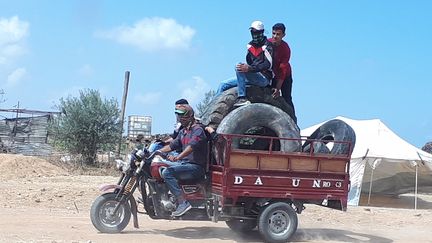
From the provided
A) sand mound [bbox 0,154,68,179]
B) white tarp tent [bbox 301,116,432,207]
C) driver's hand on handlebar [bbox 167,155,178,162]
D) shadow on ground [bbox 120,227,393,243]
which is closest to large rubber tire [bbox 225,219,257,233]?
shadow on ground [bbox 120,227,393,243]

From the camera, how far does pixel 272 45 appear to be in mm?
11125

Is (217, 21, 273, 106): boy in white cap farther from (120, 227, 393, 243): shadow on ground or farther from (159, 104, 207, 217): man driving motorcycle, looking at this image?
(120, 227, 393, 243): shadow on ground

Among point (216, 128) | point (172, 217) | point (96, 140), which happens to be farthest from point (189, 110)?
point (96, 140)

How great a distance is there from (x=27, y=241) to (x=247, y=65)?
432cm

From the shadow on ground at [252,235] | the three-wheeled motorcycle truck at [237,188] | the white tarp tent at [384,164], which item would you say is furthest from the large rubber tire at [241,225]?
the white tarp tent at [384,164]

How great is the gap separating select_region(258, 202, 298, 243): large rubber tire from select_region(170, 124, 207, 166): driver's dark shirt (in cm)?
128

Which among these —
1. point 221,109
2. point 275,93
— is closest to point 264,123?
point 275,93

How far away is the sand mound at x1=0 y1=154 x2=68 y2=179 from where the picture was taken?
77.3 ft

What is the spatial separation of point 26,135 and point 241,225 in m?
22.7

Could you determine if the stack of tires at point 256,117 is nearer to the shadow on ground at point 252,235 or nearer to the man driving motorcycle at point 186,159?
the man driving motorcycle at point 186,159

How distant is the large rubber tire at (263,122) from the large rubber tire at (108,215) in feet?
6.45

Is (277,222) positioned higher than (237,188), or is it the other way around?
(237,188)

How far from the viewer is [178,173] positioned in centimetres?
1014

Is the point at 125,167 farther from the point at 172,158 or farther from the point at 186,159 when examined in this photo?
the point at 186,159
